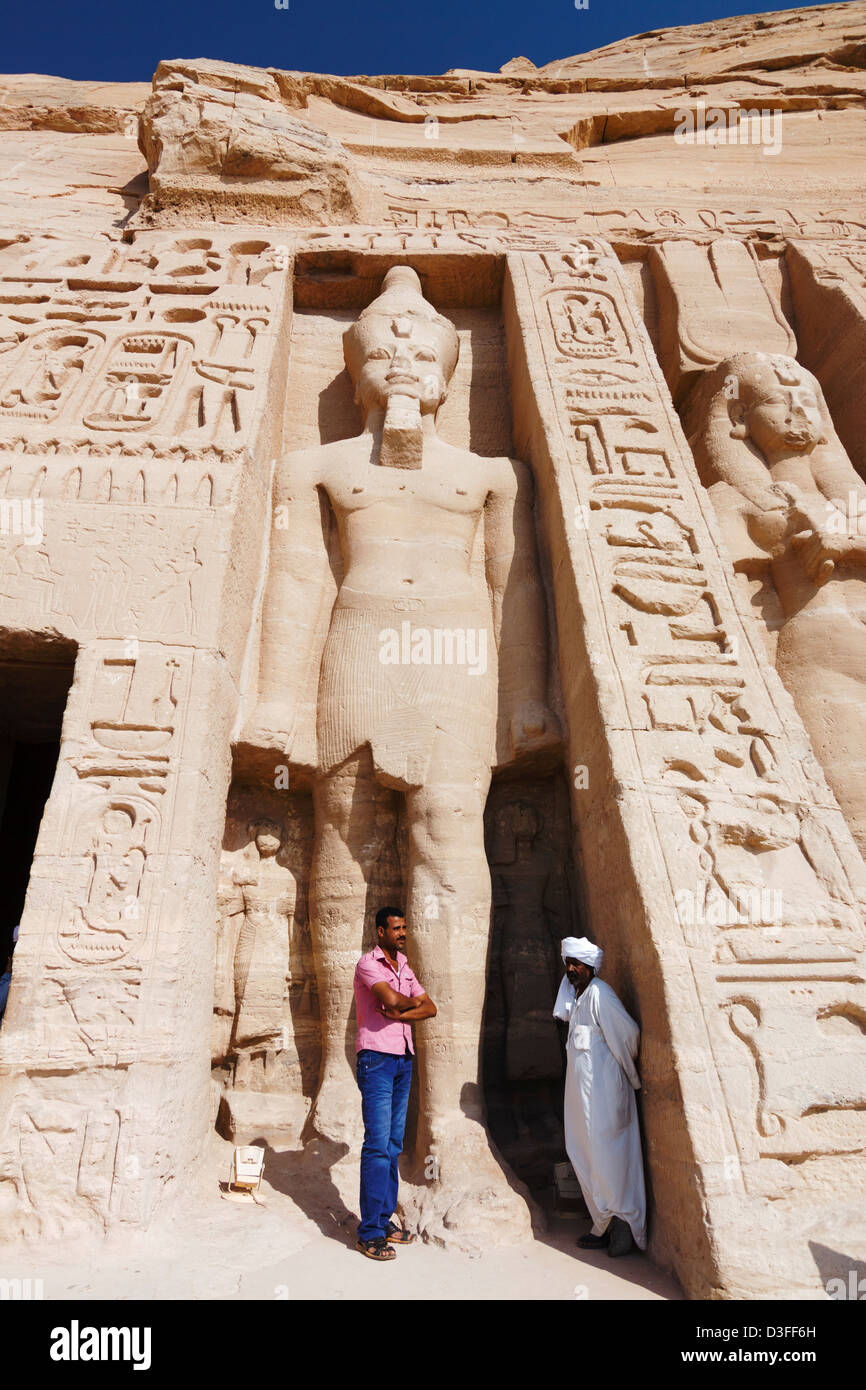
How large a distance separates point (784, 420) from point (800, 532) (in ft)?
2.91

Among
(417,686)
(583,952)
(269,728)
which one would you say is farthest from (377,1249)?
(417,686)

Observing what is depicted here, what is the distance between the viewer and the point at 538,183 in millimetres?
8344

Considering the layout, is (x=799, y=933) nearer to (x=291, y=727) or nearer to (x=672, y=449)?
(x=291, y=727)

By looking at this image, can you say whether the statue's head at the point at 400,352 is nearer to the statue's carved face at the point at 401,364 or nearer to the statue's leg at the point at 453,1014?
the statue's carved face at the point at 401,364

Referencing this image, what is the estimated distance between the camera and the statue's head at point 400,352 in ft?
19.2

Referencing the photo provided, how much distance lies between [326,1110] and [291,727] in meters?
1.80

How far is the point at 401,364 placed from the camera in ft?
19.2

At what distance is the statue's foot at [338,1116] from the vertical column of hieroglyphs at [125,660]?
521 millimetres

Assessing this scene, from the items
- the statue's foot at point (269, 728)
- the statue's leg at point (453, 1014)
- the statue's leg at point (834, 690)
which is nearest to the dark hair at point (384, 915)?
the statue's leg at point (453, 1014)

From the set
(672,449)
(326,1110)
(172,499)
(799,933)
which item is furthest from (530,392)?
(326,1110)

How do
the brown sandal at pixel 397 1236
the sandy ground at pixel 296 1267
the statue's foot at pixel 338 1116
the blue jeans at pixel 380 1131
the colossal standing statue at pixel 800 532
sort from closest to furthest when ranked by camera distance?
the sandy ground at pixel 296 1267
the blue jeans at pixel 380 1131
the brown sandal at pixel 397 1236
the statue's foot at pixel 338 1116
the colossal standing statue at pixel 800 532

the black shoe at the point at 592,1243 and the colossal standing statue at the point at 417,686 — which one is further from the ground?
the colossal standing statue at the point at 417,686

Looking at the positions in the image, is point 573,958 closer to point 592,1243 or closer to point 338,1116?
point 592,1243

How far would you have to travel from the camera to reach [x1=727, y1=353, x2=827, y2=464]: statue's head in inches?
227
